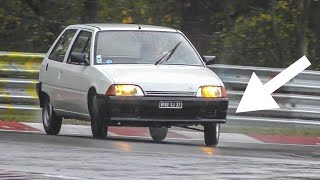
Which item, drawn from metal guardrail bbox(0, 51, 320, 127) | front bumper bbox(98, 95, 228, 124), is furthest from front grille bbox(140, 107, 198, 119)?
metal guardrail bbox(0, 51, 320, 127)

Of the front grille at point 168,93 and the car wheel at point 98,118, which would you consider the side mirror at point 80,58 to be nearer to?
the car wheel at point 98,118

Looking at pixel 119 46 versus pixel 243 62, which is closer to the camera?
pixel 119 46

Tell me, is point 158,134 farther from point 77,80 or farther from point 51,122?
point 77,80

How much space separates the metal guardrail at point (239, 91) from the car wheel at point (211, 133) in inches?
113

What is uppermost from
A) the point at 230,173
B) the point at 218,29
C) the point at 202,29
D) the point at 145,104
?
the point at 230,173

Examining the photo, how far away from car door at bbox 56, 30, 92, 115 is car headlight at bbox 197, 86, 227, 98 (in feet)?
5.13

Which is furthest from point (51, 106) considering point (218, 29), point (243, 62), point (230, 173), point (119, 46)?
point (218, 29)

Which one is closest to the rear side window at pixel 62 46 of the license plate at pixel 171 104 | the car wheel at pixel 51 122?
the car wheel at pixel 51 122

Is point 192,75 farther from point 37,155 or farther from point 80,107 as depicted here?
point 37,155

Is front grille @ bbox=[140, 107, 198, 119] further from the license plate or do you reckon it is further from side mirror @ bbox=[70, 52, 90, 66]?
side mirror @ bbox=[70, 52, 90, 66]

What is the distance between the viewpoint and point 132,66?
13781 mm

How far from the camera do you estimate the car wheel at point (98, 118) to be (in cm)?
1328

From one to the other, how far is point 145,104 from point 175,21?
993cm

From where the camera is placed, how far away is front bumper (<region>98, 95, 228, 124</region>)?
13.2 metres
